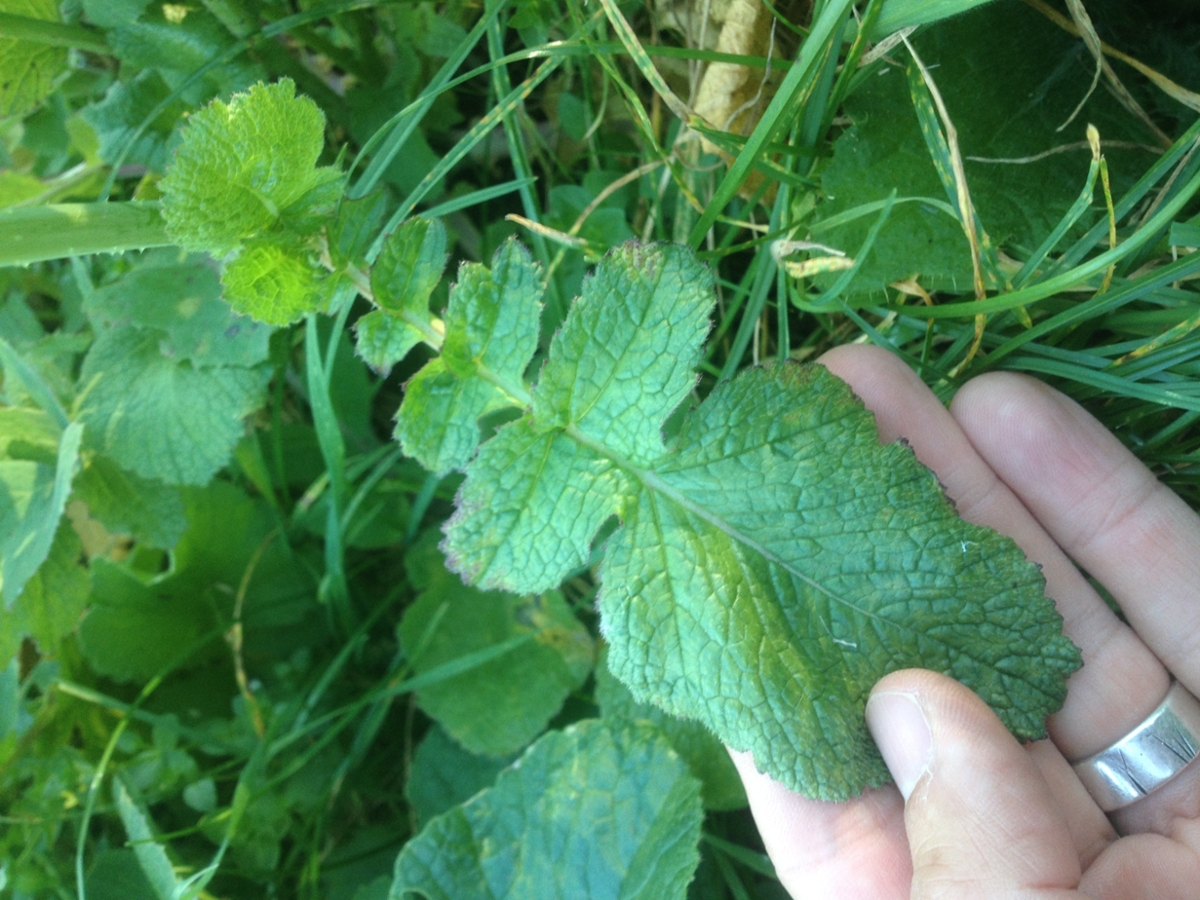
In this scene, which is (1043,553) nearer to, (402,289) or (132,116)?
(402,289)

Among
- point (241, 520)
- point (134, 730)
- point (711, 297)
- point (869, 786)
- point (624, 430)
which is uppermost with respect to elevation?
point (711, 297)

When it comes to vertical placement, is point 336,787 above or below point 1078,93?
below

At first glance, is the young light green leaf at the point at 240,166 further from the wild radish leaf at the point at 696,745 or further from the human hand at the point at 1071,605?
the wild radish leaf at the point at 696,745

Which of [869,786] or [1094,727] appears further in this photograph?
[1094,727]

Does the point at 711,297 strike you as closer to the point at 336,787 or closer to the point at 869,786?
the point at 869,786

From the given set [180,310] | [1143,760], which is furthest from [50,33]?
[1143,760]

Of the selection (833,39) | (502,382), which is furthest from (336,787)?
(833,39)

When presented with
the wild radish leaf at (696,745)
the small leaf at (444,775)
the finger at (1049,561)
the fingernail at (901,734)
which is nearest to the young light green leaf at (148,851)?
the small leaf at (444,775)
